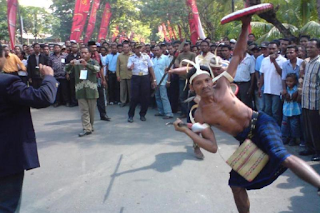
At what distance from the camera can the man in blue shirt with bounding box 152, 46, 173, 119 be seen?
849cm

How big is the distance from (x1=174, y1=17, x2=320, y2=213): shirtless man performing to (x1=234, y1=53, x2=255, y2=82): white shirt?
14.5 feet

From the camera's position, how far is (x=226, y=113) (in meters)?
2.82

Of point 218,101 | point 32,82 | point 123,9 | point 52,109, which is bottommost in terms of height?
point 52,109

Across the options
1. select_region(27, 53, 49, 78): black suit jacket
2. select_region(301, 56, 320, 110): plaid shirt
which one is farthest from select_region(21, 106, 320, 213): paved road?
select_region(27, 53, 49, 78): black suit jacket

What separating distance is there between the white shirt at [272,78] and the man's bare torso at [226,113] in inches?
143

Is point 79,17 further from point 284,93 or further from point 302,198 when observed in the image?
point 302,198

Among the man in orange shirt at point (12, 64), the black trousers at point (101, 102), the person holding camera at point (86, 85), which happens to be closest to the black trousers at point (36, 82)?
the man in orange shirt at point (12, 64)

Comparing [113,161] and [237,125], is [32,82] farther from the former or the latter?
[237,125]

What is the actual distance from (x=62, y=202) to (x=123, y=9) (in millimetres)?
28476

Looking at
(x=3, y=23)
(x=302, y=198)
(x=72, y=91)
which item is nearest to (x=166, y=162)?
(x=302, y=198)

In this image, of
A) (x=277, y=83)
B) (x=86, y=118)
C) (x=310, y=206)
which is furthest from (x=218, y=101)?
(x=86, y=118)

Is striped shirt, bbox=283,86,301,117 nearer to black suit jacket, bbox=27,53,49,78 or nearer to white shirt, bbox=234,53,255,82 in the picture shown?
white shirt, bbox=234,53,255,82

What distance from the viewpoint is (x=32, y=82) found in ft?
34.4

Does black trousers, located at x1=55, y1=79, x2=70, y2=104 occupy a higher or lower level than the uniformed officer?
lower
